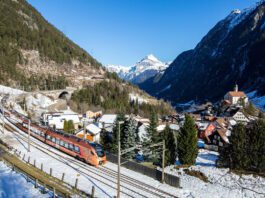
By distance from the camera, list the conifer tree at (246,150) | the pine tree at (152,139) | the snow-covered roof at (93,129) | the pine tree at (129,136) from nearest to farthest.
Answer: the conifer tree at (246,150) < the pine tree at (152,139) < the pine tree at (129,136) < the snow-covered roof at (93,129)

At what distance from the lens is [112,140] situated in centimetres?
5328

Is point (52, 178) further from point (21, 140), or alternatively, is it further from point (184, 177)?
point (21, 140)

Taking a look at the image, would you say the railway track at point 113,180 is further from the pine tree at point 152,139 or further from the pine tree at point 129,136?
the pine tree at point 129,136

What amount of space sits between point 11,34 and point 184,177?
641 feet

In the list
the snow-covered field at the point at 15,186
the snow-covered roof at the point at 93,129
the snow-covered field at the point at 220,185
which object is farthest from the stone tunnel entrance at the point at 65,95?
the snow-covered field at the point at 15,186

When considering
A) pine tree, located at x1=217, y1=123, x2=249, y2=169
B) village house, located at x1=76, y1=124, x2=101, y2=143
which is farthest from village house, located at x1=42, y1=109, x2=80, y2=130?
pine tree, located at x1=217, y1=123, x2=249, y2=169

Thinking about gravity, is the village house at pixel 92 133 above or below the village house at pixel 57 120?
below

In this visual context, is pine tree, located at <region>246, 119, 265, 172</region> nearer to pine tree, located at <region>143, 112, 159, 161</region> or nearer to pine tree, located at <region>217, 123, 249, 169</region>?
pine tree, located at <region>217, 123, 249, 169</region>

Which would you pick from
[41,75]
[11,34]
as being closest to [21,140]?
[41,75]

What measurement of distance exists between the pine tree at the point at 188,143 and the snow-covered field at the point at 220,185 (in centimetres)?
306

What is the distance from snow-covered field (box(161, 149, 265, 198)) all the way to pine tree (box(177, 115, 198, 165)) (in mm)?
3058

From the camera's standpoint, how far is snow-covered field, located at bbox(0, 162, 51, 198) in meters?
24.6

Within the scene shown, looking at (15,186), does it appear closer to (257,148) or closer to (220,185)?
(220,185)

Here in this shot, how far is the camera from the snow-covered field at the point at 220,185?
33531 millimetres
